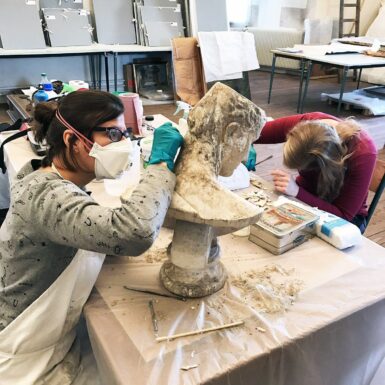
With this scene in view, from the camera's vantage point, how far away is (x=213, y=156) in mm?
958

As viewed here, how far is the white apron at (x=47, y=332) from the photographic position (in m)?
0.93

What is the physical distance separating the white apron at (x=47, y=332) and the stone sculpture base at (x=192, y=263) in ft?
0.70

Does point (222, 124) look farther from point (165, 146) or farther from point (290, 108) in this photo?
point (290, 108)

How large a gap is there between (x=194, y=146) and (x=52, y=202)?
1.16 ft

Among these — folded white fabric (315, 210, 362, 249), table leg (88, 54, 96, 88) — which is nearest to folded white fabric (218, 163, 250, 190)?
folded white fabric (315, 210, 362, 249)

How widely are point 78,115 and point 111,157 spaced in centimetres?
13

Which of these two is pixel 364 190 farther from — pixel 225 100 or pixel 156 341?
pixel 156 341

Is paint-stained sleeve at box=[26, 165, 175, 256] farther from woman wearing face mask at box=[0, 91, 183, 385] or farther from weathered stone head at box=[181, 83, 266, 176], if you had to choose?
weathered stone head at box=[181, 83, 266, 176]

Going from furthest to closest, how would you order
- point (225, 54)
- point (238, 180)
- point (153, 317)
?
point (225, 54) → point (238, 180) → point (153, 317)

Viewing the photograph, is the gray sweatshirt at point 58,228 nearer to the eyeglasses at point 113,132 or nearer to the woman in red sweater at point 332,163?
the eyeglasses at point 113,132

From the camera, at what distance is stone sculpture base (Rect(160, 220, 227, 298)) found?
0.98 meters

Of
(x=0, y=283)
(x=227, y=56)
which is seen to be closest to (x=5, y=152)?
(x=0, y=283)

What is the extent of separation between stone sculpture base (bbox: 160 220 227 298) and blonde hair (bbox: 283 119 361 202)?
1.93ft

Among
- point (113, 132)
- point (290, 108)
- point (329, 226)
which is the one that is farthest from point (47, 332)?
point (290, 108)
